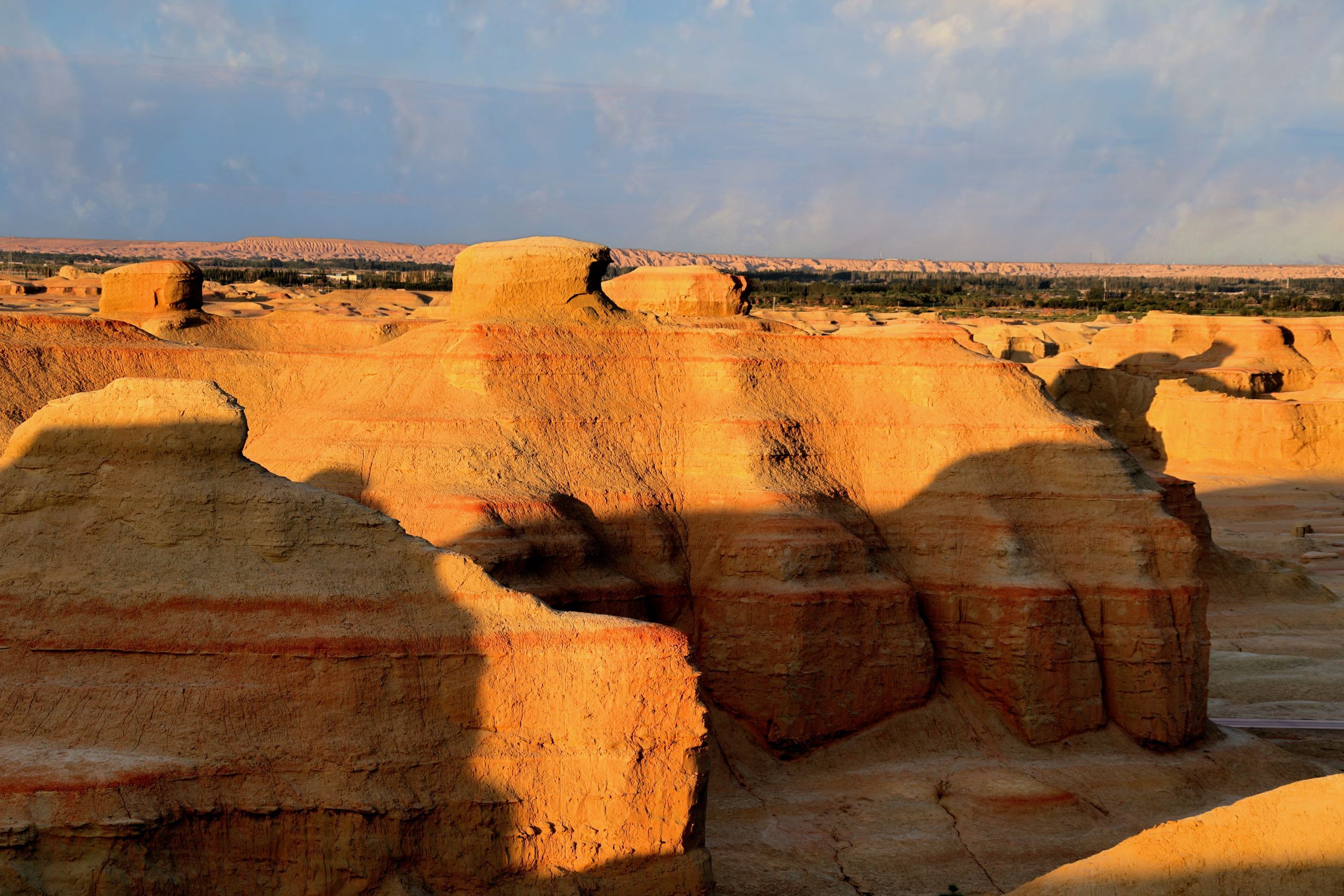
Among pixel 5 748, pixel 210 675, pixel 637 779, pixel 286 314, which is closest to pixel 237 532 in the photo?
pixel 210 675

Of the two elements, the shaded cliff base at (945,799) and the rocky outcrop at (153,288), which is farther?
the rocky outcrop at (153,288)

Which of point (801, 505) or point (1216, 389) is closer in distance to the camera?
point (801, 505)

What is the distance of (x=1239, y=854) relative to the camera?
12242 millimetres

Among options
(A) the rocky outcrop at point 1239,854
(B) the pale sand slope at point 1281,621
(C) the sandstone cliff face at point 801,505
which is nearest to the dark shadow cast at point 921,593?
(C) the sandstone cliff face at point 801,505

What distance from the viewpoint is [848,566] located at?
20.0 metres

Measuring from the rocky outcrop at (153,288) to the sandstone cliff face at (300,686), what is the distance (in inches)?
671

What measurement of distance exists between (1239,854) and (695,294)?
30.7m

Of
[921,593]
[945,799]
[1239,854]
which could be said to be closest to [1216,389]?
[921,593]

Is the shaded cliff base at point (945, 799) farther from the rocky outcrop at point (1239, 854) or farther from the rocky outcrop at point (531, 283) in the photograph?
the rocky outcrop at point (531, 283)

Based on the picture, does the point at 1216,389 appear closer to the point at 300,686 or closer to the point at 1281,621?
the point at 1281,621

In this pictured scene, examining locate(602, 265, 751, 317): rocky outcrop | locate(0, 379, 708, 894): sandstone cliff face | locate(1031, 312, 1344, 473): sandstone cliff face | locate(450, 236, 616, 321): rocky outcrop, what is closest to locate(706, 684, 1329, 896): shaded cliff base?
locate(0, 379, 708, 894): sandstone cliff face

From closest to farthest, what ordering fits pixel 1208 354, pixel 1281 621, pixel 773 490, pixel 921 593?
1. pixel 773 490
2. pixel 921 593
3. pixel 1281 621
4. pixel 1208 354

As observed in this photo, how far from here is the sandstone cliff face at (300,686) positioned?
36.5ft

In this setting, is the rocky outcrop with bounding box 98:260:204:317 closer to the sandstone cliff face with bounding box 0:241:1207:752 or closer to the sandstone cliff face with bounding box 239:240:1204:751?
the sandstone cliff face with bounding box 0:241:1207:752
